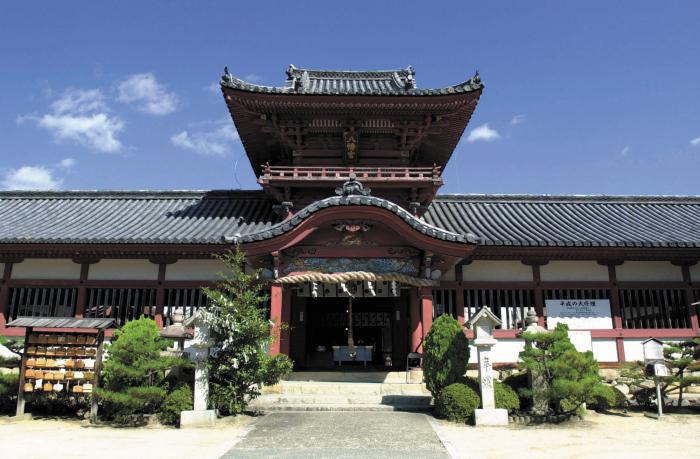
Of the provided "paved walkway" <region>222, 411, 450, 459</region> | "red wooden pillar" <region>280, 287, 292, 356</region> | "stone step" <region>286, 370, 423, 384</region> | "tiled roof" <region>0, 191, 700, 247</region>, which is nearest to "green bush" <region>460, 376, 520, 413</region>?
"paved walkway" <region>222, 411, 450, 459</region>

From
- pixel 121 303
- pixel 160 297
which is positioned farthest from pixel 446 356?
pixel 121 303

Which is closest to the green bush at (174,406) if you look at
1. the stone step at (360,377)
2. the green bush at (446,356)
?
the stone step at (360,377)

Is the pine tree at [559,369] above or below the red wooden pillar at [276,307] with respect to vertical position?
below

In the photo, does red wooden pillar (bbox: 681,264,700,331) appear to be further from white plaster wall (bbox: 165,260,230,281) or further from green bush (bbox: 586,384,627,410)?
white plaster wall (bbox: 165,260,230,281)

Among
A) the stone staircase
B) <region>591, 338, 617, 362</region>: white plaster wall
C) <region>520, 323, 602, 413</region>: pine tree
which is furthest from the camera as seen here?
<region>591, 338, 617, 362</region>: white plaster wall

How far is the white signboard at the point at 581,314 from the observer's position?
15.7m

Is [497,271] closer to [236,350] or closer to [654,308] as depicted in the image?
[654,308]

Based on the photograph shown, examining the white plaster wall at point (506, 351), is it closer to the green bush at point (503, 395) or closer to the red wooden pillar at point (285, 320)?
the green bush at point (503, 395)

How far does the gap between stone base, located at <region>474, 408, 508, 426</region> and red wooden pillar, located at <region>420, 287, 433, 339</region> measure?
386 centimetres

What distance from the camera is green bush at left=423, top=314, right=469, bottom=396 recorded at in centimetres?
1127

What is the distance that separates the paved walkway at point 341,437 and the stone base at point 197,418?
40.4 inches

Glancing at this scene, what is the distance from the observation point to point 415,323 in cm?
1480

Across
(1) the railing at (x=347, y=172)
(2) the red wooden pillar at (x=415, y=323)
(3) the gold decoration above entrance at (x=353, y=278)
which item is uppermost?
(1) the railing at (x=347, y=172)

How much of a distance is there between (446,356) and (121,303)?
1087 centimetres
